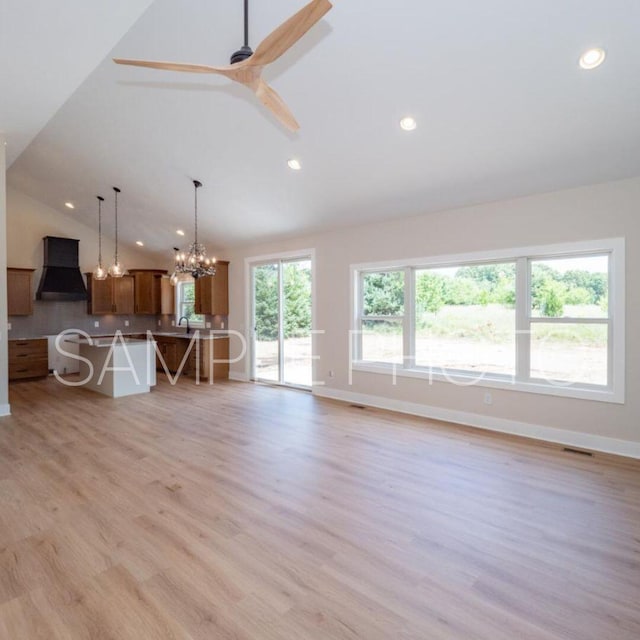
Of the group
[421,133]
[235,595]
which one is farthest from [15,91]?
[235,595]

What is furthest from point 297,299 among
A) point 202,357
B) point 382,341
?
point 202,357

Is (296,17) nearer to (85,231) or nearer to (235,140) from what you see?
(235,140)

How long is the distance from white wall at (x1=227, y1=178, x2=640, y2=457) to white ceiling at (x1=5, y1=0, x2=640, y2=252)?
0.21m

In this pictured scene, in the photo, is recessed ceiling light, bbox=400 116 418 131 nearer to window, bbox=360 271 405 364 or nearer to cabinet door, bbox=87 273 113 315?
window, bbox=360 271 405 364

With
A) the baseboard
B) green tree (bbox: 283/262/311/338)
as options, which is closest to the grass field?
the baseboard

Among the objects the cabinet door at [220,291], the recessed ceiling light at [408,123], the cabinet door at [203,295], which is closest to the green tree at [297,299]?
the cabinet door at [220,291]

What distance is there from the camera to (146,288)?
29.4ft

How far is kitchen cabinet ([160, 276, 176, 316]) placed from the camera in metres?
8.95

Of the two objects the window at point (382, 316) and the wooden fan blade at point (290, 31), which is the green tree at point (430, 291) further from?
the wooden fan blade at point (290, 31)

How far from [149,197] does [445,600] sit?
658 centimetres

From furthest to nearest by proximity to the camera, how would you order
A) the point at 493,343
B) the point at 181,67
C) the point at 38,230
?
1. the point at 38,230
2. the point at 493,343
3. the point at 181,67

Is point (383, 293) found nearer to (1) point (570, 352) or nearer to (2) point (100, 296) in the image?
(1) point (570, 352)

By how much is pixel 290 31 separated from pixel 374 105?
5.67 feet

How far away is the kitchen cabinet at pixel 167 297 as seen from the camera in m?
8.95
